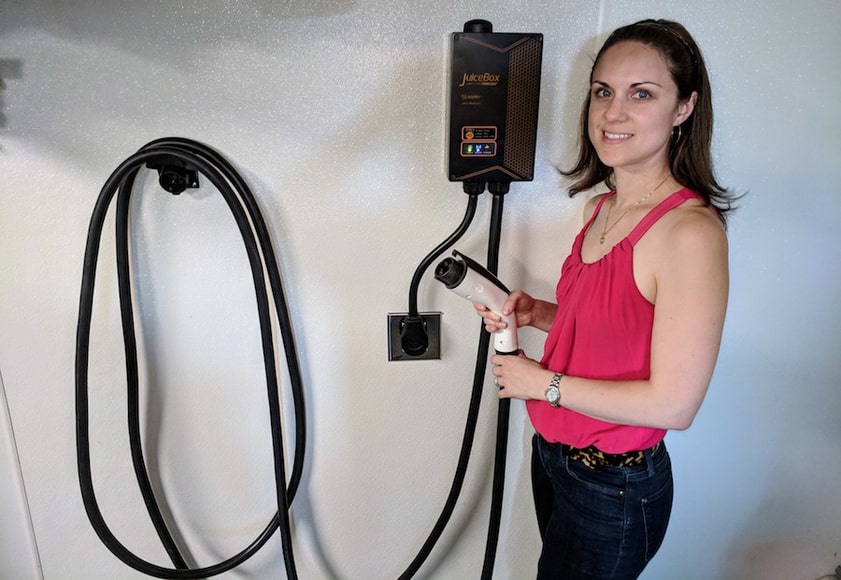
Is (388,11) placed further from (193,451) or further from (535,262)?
(193,451)

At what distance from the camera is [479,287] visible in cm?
103

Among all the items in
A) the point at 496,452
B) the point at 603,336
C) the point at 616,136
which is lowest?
the point at 496,452

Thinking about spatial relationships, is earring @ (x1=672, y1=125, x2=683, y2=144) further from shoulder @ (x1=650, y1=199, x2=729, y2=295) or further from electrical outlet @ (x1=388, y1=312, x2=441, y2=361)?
electrical outlet @ (x1=388, y1=312, x2=441, y2=361)

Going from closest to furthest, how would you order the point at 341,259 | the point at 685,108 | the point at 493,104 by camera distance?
the point at 685,108 < the point at 493,104 < the point at 341,259

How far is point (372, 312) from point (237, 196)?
351 millimetres

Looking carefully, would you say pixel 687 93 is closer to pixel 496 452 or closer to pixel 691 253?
pixel 691 253

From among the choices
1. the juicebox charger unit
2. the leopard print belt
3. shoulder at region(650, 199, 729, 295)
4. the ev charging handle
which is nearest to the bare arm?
shoulder at region(650, 199, 729, 295)

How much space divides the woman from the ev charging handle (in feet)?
0.10

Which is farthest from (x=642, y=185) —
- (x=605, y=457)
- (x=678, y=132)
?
(x=605, y=457)

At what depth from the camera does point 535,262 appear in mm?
1271

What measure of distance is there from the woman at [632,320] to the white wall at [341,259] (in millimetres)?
244

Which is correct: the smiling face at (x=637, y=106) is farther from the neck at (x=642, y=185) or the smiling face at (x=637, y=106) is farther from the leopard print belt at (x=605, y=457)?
the leopard print belt at (x=605, y=457)

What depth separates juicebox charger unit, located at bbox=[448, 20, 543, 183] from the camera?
1049 mm

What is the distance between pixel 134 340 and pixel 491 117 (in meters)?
0.80
